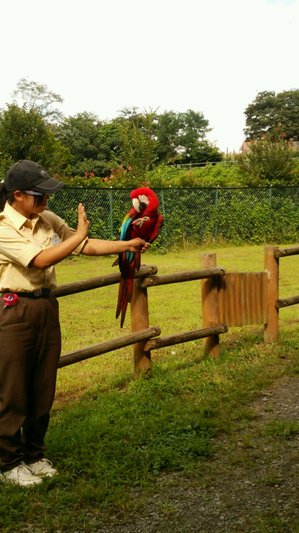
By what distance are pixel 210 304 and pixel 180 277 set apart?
527 millimetres

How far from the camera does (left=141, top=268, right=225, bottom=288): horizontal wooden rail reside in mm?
5430

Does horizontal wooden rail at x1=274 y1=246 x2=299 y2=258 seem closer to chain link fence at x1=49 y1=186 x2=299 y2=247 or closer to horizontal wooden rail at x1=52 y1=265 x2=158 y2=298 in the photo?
horizontal wooden rail at x1=52 y1=265 x2=158 y2=298

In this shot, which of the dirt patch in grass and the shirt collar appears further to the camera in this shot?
the shirt collar

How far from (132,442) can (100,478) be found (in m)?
0.55

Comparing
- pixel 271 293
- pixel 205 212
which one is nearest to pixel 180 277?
pixel 271 293

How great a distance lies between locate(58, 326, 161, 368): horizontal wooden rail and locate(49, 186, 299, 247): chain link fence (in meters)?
11.3

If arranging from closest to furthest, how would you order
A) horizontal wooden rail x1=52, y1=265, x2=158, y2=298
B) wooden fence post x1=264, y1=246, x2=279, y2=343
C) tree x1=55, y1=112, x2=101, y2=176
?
horizontal wooden rail x1=52, y1=265, x2=158, y2=298 < wooden fence post x1=264, y1=246, x2=279, y2=343 < tree x1=55, y1=112, x2=101, y2=176

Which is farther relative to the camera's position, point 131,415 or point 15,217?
point 131,415

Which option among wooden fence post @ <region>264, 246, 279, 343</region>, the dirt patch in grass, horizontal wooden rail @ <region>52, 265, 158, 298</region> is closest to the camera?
the dirt patch in grass

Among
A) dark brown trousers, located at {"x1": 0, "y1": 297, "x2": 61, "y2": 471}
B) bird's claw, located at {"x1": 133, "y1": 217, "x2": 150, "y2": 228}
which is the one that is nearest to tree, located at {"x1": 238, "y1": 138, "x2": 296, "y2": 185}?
dark brown trousers, located at {"x1": 0, "y1": 297, "x2": 61, "y2": 471}

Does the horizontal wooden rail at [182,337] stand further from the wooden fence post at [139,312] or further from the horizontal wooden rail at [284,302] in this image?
the horizontal wooden rail at [284,302]

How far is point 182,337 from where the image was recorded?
19.0 feet

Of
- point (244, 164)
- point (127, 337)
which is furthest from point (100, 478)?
point (244, 164)

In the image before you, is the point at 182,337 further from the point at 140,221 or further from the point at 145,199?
the point at 145,199
